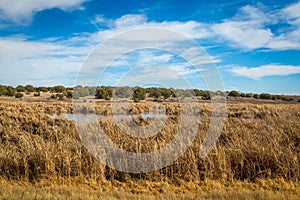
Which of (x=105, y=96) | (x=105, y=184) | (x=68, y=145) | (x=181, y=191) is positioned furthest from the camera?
(x=105, y=96)

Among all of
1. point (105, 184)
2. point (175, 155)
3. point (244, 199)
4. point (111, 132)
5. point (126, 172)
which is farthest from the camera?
point (111, 132)

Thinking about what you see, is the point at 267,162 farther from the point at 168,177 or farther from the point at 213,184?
the point at 168,177

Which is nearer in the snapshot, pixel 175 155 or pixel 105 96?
pixel 175 155

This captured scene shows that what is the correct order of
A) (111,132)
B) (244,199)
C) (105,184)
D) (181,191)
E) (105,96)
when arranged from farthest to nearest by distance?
(105,96), (111,132), (105,184), (181,191), (244,199)

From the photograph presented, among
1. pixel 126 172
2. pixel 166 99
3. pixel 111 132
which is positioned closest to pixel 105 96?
pixel 166 99

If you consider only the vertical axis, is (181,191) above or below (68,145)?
below

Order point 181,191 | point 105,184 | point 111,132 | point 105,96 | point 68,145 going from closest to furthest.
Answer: point 181,191 < point 105,184 < point 68,145 < point 111,132 < point 105,96

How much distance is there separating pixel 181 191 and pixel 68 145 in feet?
12.0

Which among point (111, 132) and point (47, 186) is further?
point (111, 132)

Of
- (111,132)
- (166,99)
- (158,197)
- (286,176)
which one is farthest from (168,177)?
(166,99)

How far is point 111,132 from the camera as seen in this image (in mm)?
10430

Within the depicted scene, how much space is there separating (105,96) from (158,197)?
52698 millimetres

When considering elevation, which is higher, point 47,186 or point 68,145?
point 68,145

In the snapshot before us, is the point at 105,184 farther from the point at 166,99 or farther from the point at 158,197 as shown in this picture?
the point at 166,99
